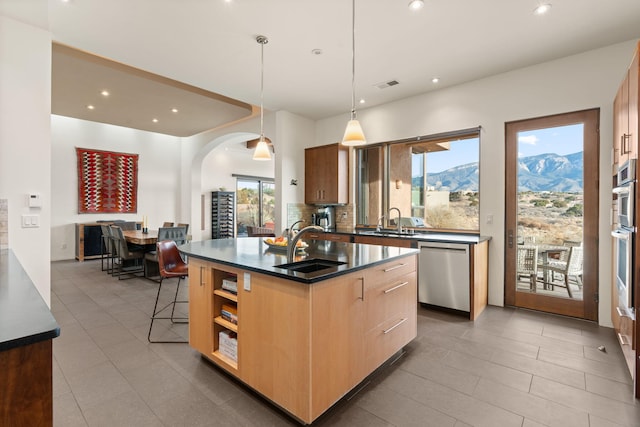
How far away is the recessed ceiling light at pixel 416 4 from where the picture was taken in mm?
2573

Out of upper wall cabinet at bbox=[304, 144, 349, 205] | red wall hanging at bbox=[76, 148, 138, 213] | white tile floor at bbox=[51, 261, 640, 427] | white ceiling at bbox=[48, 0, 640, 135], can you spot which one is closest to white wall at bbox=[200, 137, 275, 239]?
red wall hanging at bbox=[76, 148, 138, 213]

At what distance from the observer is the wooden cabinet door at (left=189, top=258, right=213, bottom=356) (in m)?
2.36

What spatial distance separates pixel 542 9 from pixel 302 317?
3194 mm

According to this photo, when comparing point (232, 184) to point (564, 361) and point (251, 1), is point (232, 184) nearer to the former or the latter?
point (251, 1)

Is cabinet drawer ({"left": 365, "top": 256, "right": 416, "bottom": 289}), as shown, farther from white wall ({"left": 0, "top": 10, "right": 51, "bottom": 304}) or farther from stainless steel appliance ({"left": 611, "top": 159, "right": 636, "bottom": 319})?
white wall ({"left": 0, "top": 10, "right": 51, "bottom": 304})

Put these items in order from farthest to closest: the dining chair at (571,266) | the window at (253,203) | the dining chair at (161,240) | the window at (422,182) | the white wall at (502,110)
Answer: the window at (253,203) → the dining chair at (161,240) → the window at (422,182) → the dining chair at (571,266) → the white wall at (502,110)

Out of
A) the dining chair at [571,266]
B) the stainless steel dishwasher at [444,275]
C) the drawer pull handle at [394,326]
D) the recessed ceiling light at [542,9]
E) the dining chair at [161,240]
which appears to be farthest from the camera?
the dining chair at [161,240]

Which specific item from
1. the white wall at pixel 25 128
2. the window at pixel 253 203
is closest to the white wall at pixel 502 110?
the white wall at pixel 25 128

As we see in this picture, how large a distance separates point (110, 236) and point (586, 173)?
291 inches

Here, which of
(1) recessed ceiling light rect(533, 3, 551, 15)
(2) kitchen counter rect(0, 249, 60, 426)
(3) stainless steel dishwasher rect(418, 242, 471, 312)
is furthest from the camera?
(3) stainless steel dishwasher rect(418, 242, 471, 312)

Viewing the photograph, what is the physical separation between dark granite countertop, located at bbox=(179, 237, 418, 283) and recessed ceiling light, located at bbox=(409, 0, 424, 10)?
6.81 feet

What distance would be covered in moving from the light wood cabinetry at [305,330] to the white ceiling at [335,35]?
2205 millimetres

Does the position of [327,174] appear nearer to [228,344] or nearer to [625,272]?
[228,344]

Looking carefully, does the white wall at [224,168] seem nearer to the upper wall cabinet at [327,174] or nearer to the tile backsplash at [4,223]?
the upper wall cabinet at [327,174]
